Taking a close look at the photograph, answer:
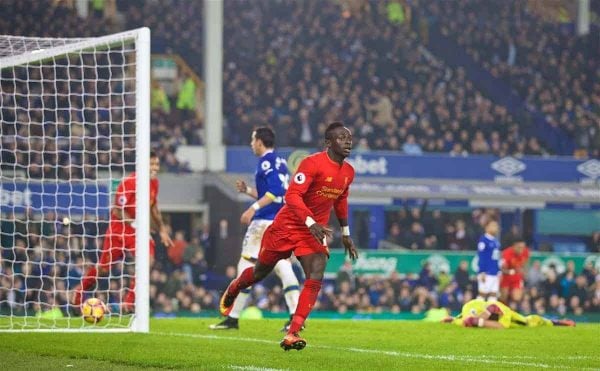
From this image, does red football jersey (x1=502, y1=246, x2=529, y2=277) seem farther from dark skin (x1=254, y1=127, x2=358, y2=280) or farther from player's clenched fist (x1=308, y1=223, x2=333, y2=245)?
player's clenched fist (x1=308, y1=223, x2=333, y2=245)

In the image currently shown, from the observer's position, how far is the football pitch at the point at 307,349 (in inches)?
388

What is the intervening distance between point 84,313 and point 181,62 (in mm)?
19929

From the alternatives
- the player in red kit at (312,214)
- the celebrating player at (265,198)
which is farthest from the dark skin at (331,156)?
the celebrating player at (265,198)

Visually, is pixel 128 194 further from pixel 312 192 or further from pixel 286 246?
pixel 312 192

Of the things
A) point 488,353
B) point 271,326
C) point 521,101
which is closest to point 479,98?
point 521,101

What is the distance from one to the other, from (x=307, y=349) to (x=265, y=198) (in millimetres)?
2377

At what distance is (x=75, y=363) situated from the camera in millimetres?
9805

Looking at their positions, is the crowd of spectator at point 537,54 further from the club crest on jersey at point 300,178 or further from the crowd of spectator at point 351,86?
the club crest on jersey at point 300,178

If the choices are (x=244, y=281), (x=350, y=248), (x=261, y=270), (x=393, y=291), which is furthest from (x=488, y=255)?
(x=350, y=248)

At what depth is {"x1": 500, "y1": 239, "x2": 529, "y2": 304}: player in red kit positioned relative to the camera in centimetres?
2033

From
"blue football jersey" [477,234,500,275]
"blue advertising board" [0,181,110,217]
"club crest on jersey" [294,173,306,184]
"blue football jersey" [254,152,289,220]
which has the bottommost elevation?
"blue football jersey" [477,234,500,275]

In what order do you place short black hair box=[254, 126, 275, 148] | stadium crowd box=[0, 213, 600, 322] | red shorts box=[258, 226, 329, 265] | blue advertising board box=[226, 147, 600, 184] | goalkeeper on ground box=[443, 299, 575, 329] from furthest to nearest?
blue advertising board box=[226, 147, 600, 184], stadium crowd box=[0, 213, 600, 322], goalkeeper on ground box=[443, 299, 575, 329], short black hair box=[254, 126, 275, 148], red shorts box=[258, 226, 329, 265]

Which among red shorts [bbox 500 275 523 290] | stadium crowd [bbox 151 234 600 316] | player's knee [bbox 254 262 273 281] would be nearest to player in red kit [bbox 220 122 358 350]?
player's knee [bbox 254 262 273 281]

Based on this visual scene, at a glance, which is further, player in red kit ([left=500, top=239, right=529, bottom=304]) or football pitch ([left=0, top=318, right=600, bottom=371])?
player in red kit ([left=500, top=239, right=529, bottom=304])
